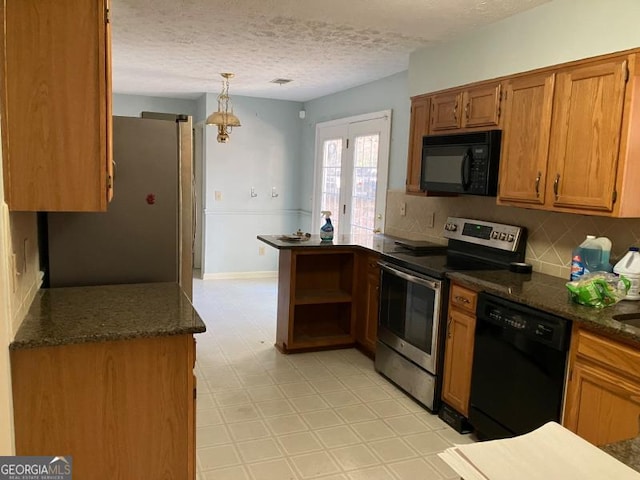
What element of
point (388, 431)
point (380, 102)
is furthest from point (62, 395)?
point (380, 102)

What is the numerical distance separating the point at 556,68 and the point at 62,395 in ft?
8.98

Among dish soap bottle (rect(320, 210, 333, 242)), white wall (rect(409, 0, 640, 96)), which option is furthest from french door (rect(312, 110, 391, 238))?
white wall (rect(409, 0, 640, 96))

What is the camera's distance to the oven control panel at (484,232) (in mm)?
3195

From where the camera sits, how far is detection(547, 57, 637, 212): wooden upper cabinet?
2373 mm

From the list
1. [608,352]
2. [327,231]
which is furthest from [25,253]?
[327,231]

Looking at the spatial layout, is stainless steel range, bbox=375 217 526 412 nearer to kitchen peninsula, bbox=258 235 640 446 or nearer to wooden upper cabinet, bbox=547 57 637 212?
kitchen peninsula, bbox=258 235 640 446

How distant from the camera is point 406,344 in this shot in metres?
3.38

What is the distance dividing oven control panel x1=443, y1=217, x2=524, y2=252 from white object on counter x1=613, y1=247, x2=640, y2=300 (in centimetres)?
74

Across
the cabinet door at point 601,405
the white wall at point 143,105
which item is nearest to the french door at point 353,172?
the white wall at point 143,105

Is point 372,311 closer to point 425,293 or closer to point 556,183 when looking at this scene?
point 425,293

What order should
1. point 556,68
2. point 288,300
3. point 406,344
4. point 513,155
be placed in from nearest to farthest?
point 556,68
point 513,155
point 406,344
point 288,300

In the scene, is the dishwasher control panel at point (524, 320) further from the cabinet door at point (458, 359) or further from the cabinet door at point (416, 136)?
the cabinet door at point (416, 136)

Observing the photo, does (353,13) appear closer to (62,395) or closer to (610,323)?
(610,323)

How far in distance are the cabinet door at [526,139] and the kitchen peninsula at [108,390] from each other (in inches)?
75.6
